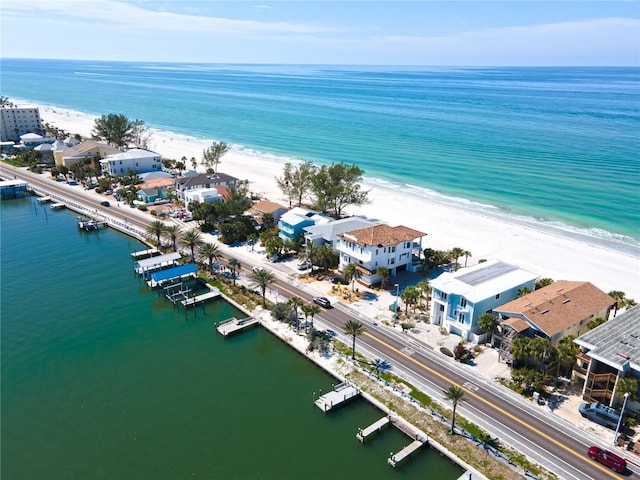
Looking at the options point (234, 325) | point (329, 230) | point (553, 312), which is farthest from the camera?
point (329, 230)

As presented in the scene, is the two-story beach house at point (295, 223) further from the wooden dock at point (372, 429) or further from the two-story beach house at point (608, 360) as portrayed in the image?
the two-story beach house at point (608, 360)

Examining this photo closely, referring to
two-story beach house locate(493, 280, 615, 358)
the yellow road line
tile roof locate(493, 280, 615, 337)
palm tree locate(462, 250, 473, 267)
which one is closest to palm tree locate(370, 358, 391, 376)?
the yellow road line

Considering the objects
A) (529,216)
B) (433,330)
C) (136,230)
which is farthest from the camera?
(529,216)

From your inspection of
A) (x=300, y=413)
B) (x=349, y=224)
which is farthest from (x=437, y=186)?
(x=300, y=413)

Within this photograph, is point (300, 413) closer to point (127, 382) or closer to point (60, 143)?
point (127, 382)

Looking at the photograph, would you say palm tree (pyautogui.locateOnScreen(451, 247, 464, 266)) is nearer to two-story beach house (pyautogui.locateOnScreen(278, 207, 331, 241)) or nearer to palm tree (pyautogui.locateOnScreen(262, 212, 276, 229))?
two-story beach house (pyautogui.locateOnScreen(278, 207, 331, 241))

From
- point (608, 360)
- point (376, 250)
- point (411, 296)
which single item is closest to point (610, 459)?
point (608, 360)

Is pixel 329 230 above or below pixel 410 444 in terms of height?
above

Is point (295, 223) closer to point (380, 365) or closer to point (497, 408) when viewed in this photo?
point (380, 365)
